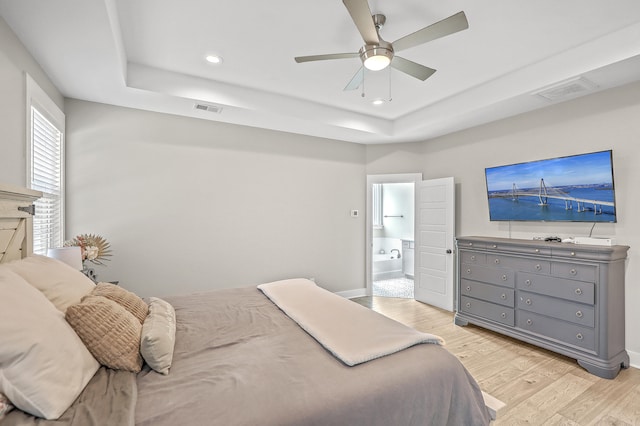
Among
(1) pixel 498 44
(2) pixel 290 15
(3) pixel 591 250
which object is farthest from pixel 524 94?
(2) pixel 290 15

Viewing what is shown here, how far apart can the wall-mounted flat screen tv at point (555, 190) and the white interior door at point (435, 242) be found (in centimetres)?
60

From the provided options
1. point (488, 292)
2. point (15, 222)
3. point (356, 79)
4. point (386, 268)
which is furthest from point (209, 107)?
point (386, 268)

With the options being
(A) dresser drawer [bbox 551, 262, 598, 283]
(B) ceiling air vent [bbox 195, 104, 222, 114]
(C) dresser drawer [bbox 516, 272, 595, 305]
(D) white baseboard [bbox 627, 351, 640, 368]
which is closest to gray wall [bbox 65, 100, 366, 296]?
(B) ceiling air vent [bbox 195, 104, 222, 114]

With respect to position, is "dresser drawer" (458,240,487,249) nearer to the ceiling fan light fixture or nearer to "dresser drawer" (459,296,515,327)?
"dresser drawer" (459,296,515,327)

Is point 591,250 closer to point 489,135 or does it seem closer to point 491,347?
point 491,347

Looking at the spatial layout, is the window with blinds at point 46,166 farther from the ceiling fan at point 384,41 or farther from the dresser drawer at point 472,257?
the dresser drawer at point 472,257

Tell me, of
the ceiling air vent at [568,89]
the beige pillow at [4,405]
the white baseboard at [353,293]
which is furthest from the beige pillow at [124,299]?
the ceiling air vent at [568,89]

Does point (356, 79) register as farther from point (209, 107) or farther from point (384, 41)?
point (209, 107)

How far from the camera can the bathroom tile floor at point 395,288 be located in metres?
5.13

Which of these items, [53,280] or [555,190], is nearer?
[53,280]

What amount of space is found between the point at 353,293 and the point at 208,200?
2.67m

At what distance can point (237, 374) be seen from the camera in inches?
49.6

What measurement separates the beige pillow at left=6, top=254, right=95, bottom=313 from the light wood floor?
8.53 feet

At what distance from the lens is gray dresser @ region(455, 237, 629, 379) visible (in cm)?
253
